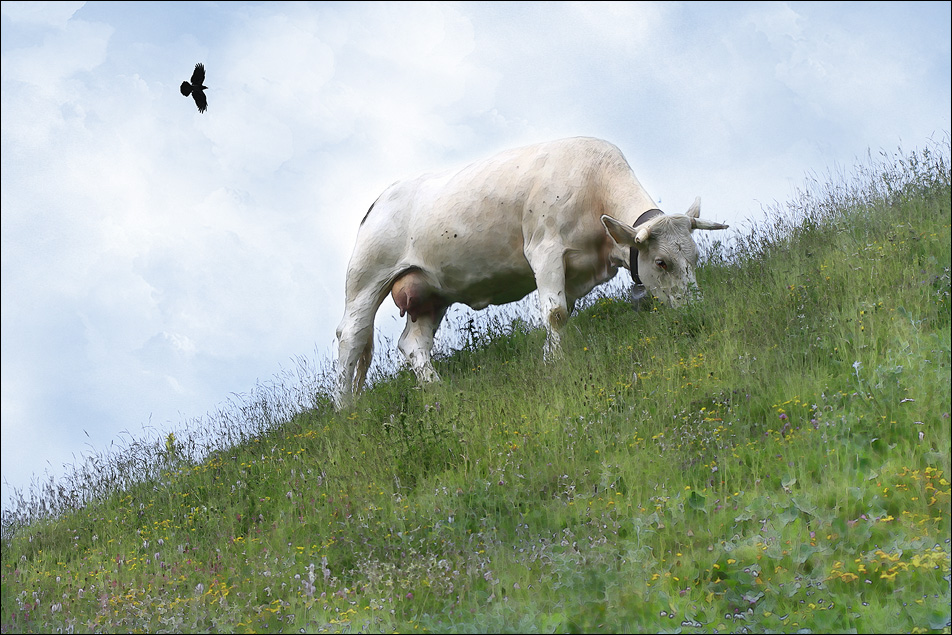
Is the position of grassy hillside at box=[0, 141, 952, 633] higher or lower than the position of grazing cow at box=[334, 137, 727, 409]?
lower

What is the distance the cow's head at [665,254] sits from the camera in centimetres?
996

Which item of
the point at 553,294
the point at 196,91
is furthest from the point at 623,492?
the point at 196,91

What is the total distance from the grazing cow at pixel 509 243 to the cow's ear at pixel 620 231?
0.02 meters

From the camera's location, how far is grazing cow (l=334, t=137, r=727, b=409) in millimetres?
10164

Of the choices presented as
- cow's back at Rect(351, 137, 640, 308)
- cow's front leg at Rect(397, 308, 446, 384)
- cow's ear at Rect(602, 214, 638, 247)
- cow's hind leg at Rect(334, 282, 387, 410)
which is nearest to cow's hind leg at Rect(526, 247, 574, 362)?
cow's back at Rect(351, 137, 640, 308)

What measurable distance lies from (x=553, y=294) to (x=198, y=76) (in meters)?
4.53

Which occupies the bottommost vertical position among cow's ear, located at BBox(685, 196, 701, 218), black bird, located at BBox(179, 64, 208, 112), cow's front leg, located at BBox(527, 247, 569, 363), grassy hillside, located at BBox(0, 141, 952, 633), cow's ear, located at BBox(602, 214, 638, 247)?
grassy hillside, located at BBox(0, 141, 952, 633)

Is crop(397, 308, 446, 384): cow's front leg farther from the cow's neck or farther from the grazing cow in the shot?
the cow's neck

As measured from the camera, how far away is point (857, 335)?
7812 millimetres

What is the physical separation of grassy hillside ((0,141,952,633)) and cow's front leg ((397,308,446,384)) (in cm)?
106

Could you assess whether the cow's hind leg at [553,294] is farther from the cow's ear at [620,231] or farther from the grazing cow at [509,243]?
the cow's ear at [620,231]

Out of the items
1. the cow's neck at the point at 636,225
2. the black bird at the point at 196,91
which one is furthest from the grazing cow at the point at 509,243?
the black bird at the point at 196,91

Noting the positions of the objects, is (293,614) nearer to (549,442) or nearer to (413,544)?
(413,544)

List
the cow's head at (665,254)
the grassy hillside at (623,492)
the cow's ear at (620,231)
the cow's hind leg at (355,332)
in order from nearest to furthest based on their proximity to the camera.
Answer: the grassy hillside at (623,492) → the cow's ear at (620,231) → the cow's head at (665,254) → the cow's hind leg at (355,332)
